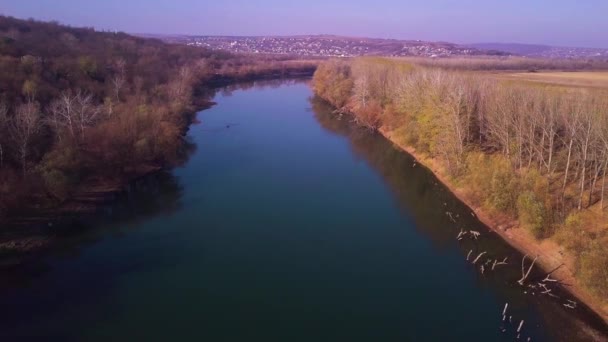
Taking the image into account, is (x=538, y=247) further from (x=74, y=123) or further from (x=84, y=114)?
(x=84, y=114)

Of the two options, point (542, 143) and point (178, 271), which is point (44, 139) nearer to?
point (178, 271)

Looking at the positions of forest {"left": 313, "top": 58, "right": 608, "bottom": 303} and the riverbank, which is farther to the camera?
the riverbank

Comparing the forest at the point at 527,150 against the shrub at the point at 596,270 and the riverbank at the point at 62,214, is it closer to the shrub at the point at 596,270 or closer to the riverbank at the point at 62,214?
the shrub at the point at 596,270

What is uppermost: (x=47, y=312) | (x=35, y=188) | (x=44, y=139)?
(x=44, y=139)

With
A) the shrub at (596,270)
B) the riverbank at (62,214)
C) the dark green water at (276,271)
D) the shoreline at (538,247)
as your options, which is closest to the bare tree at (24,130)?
the riverbank at (62,214)

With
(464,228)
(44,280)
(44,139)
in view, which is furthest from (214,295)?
(44,139)

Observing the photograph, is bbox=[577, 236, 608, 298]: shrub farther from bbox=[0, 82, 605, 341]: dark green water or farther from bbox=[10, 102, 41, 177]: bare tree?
bbox=[10, 102, 41, 177]: bare tree

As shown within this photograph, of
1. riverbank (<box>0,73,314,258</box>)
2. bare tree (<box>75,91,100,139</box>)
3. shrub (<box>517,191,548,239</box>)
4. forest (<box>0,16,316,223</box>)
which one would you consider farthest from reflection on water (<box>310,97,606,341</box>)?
bare tree (<box>75,91,100,139</box>)
